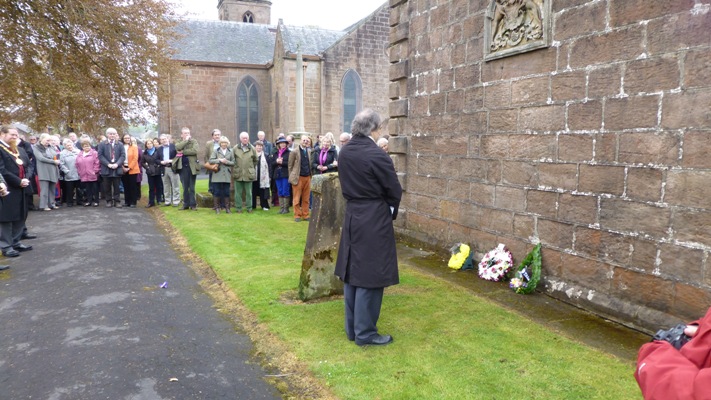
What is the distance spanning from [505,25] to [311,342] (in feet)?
15.6

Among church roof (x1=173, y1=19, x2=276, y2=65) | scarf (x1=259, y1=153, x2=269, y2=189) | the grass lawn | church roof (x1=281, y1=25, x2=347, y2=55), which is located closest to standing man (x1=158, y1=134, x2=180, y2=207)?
scarf (x1=259, y1=153, x2=269, y2=189)

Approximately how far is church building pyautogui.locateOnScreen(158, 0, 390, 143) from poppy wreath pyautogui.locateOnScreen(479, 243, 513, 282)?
2324 centimetres

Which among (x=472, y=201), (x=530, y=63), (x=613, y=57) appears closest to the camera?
(x=613, y=57)

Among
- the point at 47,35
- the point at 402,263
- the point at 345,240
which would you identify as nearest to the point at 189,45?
the point at 47,35

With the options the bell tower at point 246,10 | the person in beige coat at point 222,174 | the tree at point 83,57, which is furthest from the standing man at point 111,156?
the bell tower at point 246,10

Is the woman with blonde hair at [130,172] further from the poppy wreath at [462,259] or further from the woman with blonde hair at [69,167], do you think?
the poppy wreath at [462,259]

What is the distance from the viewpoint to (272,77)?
33531 millimetres

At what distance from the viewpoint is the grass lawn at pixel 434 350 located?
152 inches

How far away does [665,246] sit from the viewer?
4781 mm

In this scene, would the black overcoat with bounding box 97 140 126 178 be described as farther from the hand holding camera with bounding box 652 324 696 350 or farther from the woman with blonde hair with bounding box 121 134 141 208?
the hand holding camera with bounding box 652 324 696 350

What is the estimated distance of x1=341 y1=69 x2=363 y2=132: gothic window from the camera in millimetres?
30812

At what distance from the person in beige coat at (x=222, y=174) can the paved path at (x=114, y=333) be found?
4633 millimetres

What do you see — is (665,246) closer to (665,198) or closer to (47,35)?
(665,198)

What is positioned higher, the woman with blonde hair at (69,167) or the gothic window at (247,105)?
the gothic window at (247,105)
